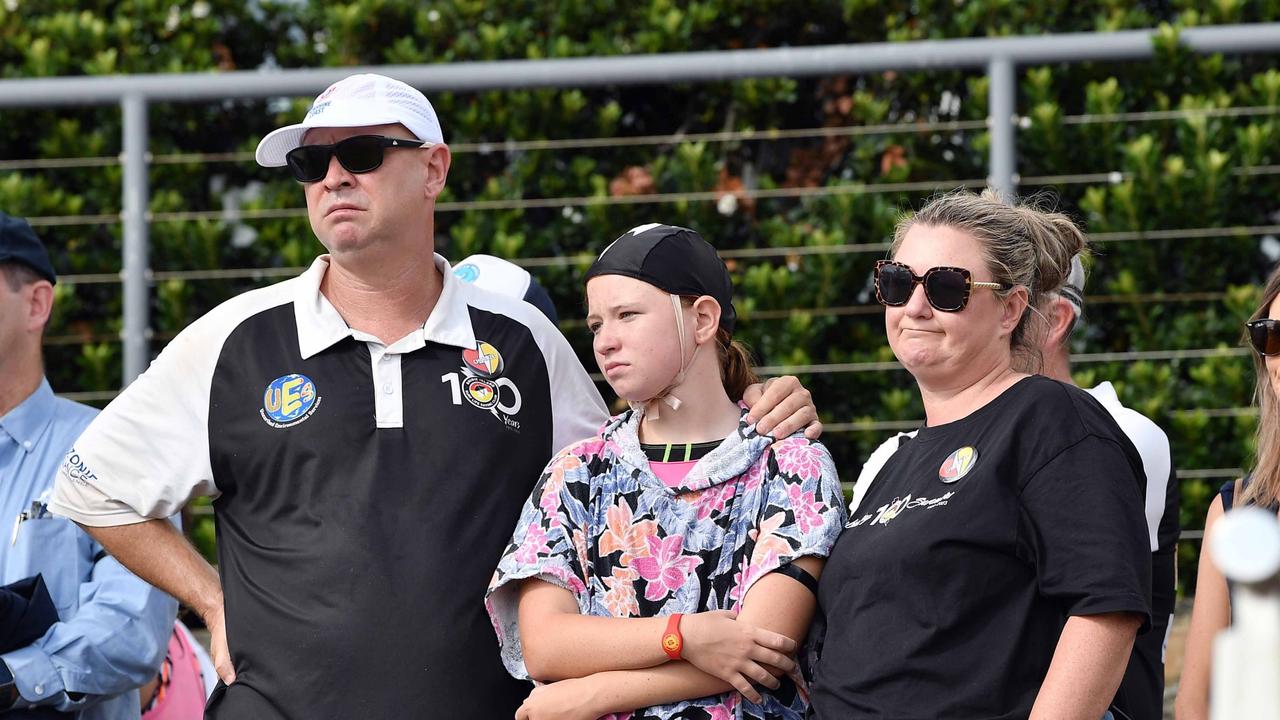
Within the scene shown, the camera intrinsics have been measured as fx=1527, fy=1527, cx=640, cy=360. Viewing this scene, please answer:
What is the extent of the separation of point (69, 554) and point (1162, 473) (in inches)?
94.2

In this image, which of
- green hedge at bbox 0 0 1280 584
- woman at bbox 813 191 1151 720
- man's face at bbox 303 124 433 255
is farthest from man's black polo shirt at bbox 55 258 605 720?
green hedge at bbox 0 0 1280 584

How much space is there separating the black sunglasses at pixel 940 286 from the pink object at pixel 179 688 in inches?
83.1

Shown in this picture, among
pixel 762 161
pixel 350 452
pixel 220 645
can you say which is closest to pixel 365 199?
pixel 350 452

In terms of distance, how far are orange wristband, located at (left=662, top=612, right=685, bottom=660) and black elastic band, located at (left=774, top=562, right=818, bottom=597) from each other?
20 cm

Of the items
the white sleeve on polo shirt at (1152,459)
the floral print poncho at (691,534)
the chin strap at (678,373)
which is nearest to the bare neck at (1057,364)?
the white sleeve on polo shirt at (1152,459)

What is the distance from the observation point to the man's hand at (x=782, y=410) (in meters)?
2.73

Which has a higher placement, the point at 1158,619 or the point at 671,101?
the point at 671,101

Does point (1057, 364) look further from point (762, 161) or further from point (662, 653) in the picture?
point (762, 161)

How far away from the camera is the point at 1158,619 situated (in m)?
2.93

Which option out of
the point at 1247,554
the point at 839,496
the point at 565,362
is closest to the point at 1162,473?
the point at 839,496

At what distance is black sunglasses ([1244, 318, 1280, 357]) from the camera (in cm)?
277

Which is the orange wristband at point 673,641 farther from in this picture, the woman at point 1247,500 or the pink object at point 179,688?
the pink object at point 179,688

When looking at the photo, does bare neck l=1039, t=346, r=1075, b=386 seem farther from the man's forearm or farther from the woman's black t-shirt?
the man's forearm

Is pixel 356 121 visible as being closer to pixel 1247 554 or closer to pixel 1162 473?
pixel 1162 473
